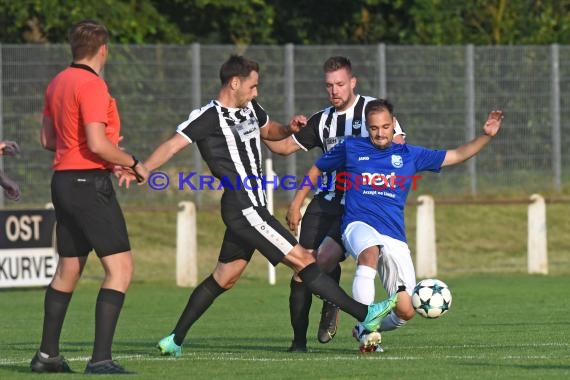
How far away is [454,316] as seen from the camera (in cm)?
1540

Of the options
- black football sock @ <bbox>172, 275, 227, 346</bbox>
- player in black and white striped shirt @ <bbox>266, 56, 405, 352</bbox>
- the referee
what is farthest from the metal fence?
the referee

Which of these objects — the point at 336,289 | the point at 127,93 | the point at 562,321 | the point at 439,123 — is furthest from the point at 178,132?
the point at 439,123

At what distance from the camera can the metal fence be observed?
2431 centimetres

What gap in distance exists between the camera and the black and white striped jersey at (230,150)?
11.1 metres

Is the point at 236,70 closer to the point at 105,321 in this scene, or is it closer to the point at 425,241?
the point at 105,321

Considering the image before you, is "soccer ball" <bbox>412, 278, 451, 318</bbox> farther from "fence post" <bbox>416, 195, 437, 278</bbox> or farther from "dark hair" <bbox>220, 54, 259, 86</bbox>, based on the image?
"fence post" <bbox>416, 195, 437, 278</bbox>

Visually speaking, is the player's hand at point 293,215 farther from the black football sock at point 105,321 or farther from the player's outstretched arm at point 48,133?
the player's outstretched arm at point 48,133

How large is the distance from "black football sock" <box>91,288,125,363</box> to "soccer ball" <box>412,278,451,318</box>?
7.45 ft

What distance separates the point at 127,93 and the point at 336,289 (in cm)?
1469

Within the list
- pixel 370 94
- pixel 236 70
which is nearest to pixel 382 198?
pixel 236 70

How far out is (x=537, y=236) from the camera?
74.9ft

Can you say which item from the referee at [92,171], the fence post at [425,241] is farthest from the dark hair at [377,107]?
the fence post at [425,241]

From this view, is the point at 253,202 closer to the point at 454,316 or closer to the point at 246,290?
the point at 454,316

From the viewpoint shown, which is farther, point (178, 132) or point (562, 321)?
point (562, 321)
